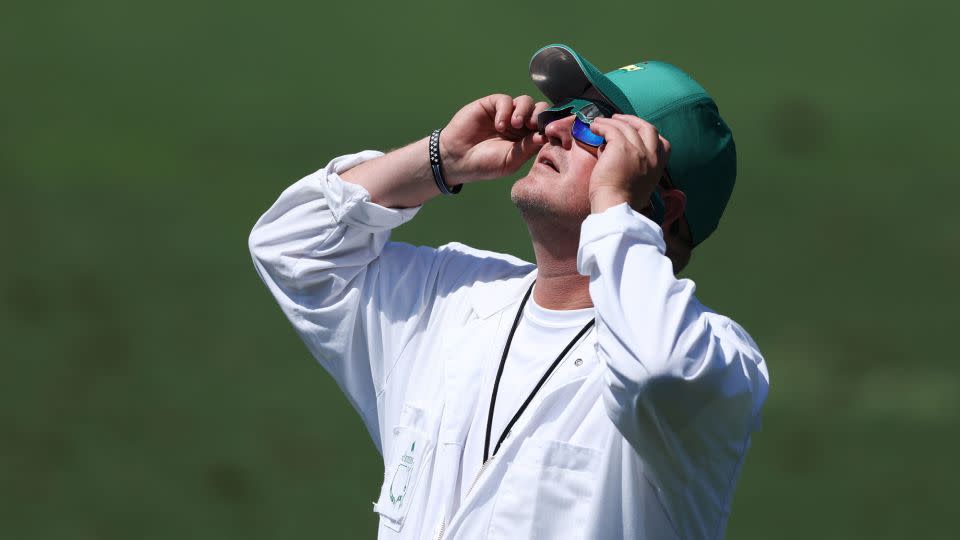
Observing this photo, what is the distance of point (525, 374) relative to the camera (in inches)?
68.4

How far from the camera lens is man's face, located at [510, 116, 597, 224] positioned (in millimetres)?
1718

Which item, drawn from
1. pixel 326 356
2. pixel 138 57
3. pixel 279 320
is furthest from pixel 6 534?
pixel 326 356

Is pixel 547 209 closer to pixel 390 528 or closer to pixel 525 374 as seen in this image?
pixel 525 374

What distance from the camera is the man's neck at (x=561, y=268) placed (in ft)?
5.76

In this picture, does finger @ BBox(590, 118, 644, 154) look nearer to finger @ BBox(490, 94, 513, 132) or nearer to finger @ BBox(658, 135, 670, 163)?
finger @ BBox(658, 135, 670, 163)

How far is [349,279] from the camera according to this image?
2.04 m

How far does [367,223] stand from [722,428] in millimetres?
754

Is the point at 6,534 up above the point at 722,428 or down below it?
below

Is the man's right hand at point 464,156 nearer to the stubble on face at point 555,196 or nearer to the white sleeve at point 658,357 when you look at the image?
the stubble on face at point 555,196

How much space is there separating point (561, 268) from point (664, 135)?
246mm

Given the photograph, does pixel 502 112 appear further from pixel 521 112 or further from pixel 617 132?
pixel 617 132

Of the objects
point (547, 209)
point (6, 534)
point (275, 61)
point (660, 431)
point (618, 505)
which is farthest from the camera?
point (275, 61)

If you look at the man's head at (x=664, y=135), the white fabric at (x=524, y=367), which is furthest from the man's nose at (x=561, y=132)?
the white fabric at (x=524, y=367)

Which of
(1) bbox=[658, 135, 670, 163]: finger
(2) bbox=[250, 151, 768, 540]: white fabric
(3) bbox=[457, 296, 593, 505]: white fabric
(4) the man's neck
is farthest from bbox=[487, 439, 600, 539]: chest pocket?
(1) bbox=[658, 135, 670, 163]: finger
